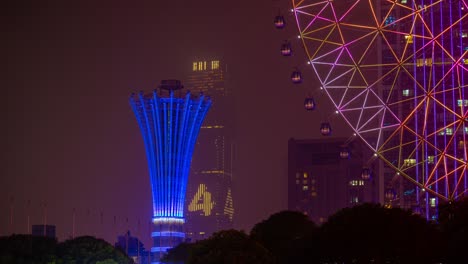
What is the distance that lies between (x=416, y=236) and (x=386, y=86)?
10020cm

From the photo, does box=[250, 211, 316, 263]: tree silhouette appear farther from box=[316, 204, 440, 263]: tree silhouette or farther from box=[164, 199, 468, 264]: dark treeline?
box=[316, 204, 440, 263]: tree silhouette

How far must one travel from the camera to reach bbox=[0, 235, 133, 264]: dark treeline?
11612cm

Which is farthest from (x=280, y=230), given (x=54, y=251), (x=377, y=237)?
(x=377, y=237)

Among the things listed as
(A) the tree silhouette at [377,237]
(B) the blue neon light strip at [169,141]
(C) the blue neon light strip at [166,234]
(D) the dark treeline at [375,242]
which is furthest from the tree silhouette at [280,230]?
(C) the blue neon light strip at [166,234]

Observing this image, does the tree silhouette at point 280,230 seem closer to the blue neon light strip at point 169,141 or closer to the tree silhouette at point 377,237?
the tree silhouette at point 377,237

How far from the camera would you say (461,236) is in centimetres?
7875

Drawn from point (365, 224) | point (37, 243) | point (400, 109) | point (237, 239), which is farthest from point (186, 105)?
point (365, 224)

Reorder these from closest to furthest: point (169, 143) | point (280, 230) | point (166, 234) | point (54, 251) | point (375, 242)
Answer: point (375, 242)
point (280, 230)
point (54, 251)
point (169, 143)
point (166, 234)

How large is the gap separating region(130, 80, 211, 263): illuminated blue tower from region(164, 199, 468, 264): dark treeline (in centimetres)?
7149

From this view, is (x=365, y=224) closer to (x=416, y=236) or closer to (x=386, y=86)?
(x=416, y=236)

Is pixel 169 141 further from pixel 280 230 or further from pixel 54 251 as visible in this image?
pixel 280 230

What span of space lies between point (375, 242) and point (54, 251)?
50.5 meters

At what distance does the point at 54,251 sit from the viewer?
12050cm

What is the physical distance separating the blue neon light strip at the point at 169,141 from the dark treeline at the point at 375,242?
71.5m
